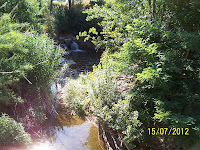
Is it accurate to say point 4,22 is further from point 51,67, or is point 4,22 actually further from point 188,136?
point 188,136

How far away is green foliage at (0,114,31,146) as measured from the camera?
334 cm

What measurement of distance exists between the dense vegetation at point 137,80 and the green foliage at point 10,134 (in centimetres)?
2

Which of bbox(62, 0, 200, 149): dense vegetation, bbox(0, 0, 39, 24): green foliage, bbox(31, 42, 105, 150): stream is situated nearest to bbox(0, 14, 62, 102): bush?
bbox(31, 42, 105, 150): stream

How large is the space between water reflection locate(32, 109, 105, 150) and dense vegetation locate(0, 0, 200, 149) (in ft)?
1.21

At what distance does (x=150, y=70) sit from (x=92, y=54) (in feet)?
33.6

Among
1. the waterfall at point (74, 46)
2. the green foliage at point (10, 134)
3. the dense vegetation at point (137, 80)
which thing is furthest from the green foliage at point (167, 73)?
the waterfall at point (74, 46)

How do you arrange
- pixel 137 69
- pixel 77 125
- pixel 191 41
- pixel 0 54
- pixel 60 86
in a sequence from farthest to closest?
A: pixel 60 86
pixel 77 125
pixel 0 54
pixel 137 69
pixel 191 41

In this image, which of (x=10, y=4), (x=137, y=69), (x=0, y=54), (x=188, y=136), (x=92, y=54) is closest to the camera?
(x=188, y=136)

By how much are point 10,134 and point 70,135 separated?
147 cm

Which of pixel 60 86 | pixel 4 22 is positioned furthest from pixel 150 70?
pixel 60 86

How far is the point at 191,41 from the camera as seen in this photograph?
117 inches

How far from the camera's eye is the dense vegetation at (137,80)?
2.98 metres
